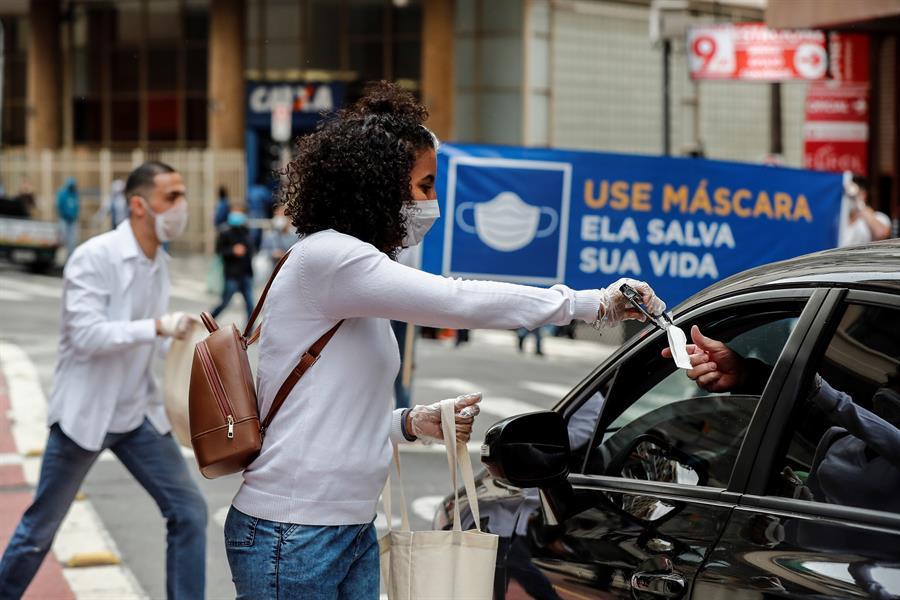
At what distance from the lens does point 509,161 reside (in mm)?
11070

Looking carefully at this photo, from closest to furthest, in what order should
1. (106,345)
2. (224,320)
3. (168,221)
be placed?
(106,345), (168,221), (224,320)

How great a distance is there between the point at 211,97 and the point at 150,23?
12.9ft

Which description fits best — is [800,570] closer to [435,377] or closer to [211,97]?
[435,377]

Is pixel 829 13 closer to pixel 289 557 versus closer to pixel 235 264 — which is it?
pixel 235 264

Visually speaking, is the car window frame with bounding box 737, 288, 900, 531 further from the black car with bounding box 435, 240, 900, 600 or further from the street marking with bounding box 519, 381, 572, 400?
the street marking with bounding box 519, 381, 572, 400

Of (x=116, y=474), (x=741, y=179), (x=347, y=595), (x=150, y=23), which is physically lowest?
(x=116, y=474)

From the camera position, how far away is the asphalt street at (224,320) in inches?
287

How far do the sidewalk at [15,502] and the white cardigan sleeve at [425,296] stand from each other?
389 centimetres

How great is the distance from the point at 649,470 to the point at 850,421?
27.4 inches

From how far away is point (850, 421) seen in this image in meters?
2.69

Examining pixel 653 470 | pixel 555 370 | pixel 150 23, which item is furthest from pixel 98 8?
pixel 653 470

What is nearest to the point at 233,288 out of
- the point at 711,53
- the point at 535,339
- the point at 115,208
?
the point at 535,339

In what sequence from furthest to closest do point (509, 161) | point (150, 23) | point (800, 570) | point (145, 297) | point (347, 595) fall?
point (150, 23) < point (509, 161) < point (145, 297) < point (347, 595) < point (800, 570)

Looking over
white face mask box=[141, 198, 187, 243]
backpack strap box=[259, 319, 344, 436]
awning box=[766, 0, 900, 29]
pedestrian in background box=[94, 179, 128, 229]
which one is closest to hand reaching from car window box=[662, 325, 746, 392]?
backpack strap box=[259, 319, 344, 436]
